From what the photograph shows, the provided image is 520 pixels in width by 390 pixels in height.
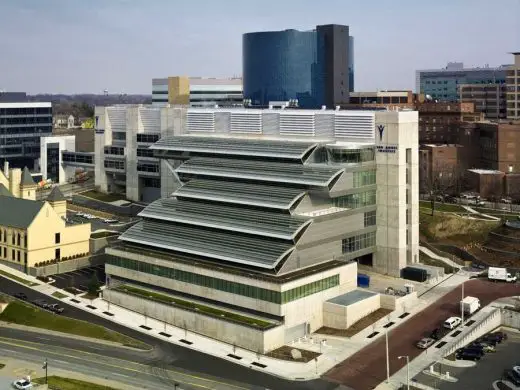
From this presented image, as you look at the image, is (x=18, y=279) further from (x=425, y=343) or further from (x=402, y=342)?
(x=425, y=343)

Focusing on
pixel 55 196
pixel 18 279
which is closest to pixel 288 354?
pixel 18 279

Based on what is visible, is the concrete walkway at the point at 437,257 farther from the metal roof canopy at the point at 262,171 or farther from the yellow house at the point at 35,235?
the yellow house at the point at 35,235

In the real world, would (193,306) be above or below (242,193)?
below

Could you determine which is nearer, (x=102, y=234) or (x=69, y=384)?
(x=69, y=384)

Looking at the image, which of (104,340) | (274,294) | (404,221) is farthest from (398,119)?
(104,340)

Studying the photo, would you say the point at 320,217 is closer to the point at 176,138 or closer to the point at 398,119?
the point at 398,119

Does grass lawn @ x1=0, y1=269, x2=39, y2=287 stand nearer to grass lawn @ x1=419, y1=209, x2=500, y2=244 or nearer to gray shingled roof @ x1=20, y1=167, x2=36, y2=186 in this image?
gray shingled roof @ x1=20, y1=167, x2=36, y2=186

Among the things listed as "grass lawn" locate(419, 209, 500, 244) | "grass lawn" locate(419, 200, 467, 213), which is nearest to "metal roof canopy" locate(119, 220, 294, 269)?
"grass lawn" locate(419, 209, 500, 244)

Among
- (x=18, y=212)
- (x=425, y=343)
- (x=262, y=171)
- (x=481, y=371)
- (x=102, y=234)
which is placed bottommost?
(x=481, y=371)
